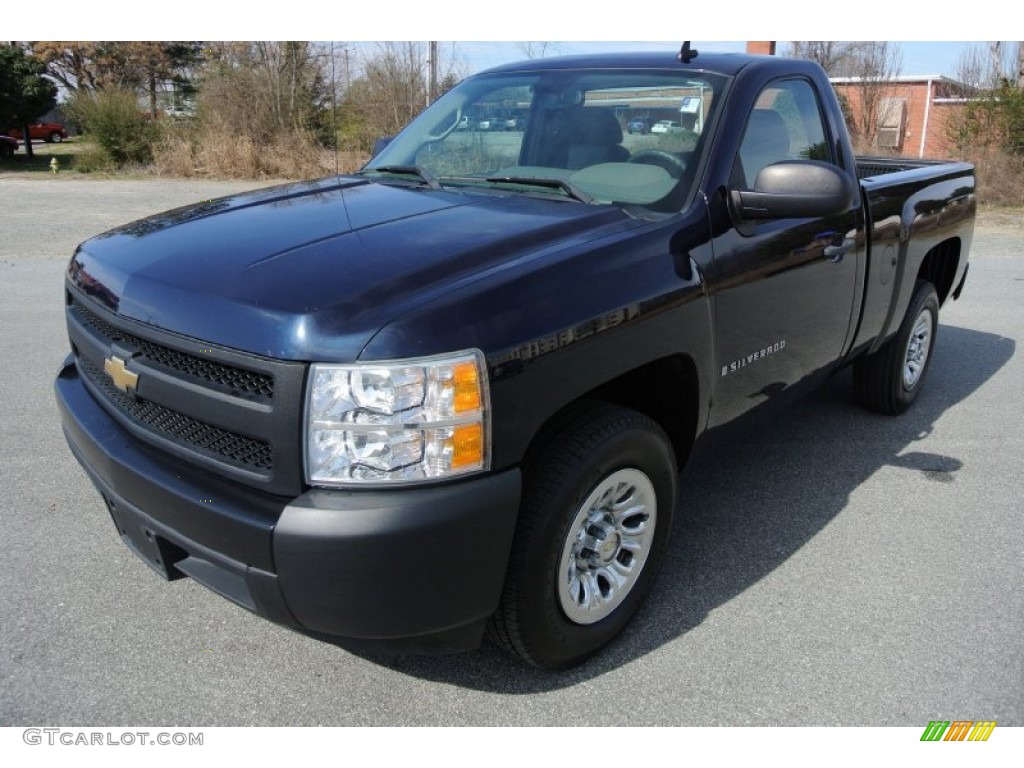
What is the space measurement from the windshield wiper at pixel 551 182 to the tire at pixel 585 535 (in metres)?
0.86

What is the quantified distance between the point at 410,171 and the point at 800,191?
5.24 feet

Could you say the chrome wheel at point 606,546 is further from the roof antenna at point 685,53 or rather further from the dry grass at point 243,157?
the dry grass at point 243,157

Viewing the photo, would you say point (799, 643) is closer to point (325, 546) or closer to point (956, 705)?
point (956, 705)

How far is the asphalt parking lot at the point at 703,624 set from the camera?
2.56 metres

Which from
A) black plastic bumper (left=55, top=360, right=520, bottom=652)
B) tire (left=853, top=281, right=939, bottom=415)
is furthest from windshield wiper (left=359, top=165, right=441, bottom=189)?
tire (left=853, top=281, right=939, bottom=415)

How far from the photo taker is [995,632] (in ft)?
9.60

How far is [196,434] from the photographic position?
2.37 metres

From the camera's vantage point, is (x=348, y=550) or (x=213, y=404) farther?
(x=213, y=404)

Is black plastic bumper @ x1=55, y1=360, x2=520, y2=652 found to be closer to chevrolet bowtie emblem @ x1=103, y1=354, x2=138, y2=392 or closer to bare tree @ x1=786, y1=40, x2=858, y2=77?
chevrolet bowtie emblem @ x1=103, y1=354, x2=138, y2=392

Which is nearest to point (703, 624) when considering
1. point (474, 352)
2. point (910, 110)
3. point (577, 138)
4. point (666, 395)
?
point (666, 395)

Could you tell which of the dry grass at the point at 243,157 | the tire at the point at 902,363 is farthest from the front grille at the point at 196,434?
the dry grass at the point at 243,157

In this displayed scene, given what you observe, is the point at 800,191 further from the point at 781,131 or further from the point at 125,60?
the point at 125,60

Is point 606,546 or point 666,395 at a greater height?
point 666,395

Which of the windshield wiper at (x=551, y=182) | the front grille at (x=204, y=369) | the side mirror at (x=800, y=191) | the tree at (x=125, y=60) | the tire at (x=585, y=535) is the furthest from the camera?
the tree at (x=125, y=60)
